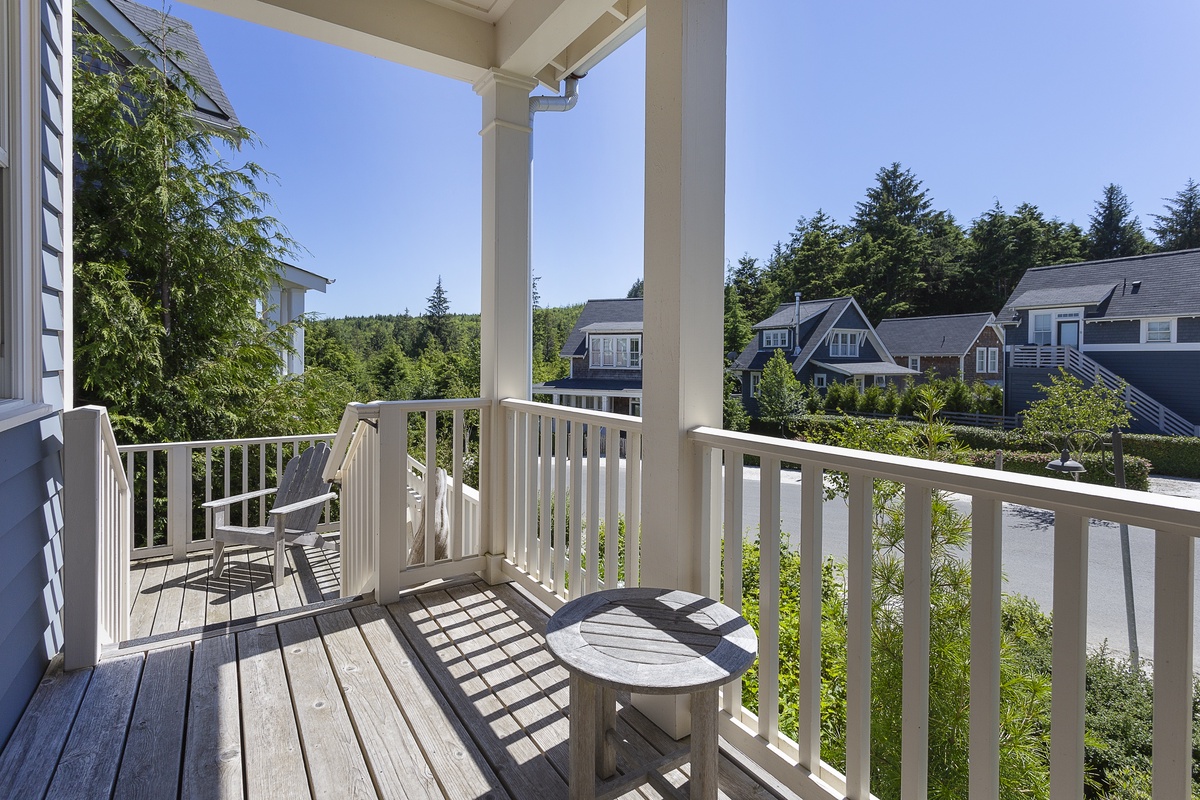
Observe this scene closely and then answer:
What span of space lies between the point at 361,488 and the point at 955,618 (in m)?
2.78

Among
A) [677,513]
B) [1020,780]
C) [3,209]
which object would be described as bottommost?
[1020,780]

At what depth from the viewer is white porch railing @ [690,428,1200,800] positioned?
993 mm

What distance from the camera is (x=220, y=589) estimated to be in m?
3.63

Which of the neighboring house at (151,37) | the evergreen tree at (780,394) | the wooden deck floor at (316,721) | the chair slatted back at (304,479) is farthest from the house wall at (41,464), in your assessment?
the neighboring house at (151,37)

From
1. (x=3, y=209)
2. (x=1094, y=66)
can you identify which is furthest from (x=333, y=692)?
(x=1094, y=66)

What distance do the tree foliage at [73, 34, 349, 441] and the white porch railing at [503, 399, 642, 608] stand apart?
11.2ft

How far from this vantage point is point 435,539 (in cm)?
342

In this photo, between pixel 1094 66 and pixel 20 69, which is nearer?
pixel 1094 66

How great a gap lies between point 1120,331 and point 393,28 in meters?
3.11

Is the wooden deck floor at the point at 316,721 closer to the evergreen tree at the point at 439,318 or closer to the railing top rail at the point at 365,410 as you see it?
the railing top rail at the point at 365,410

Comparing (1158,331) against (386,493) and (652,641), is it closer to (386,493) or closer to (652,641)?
(652,641)

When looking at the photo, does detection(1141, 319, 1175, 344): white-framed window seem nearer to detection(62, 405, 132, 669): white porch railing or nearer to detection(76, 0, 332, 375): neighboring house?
detection(62, 405, 132, 669): white porch railing

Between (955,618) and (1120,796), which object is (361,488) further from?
(1120,796)

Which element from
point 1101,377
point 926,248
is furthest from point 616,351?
point 1101,377
